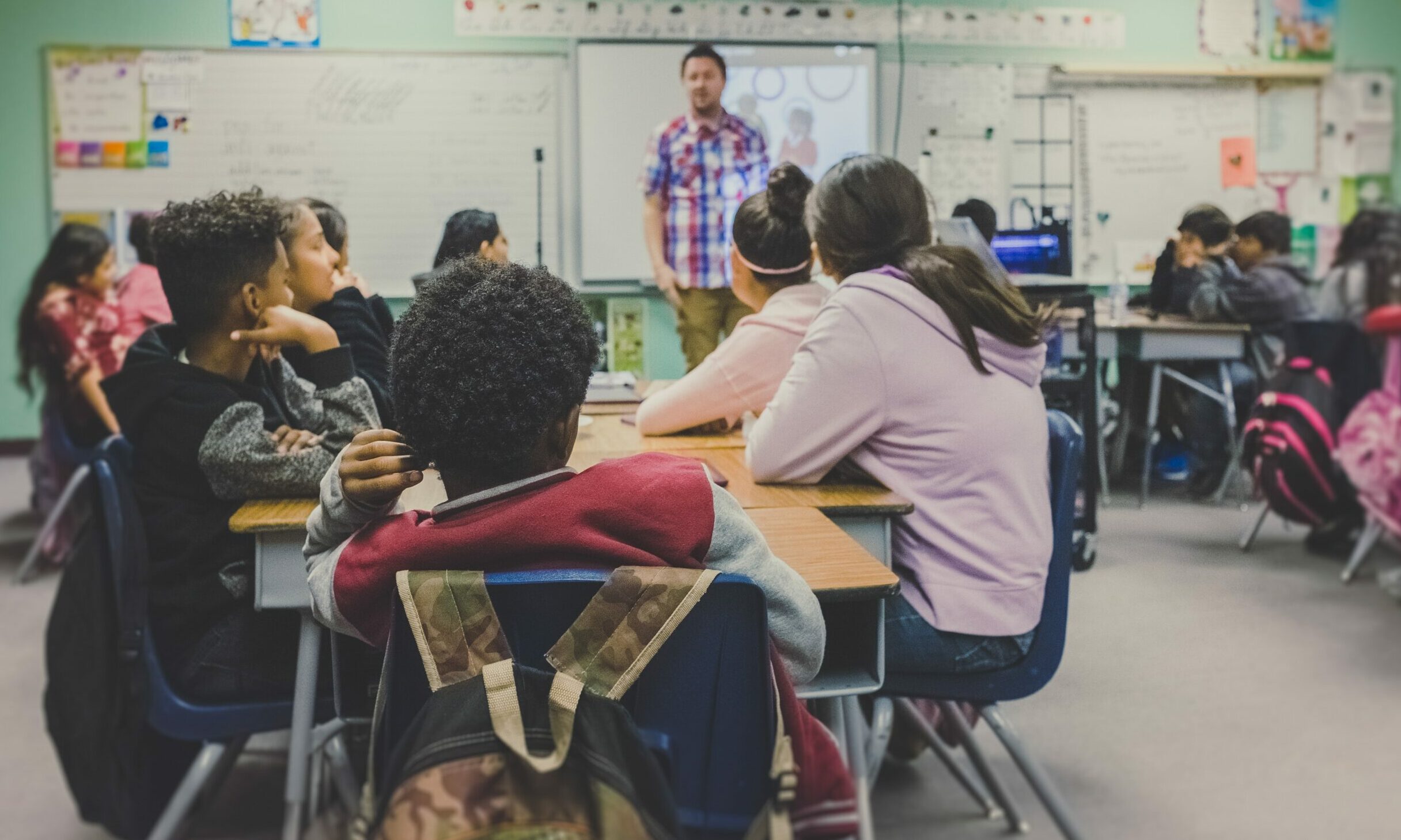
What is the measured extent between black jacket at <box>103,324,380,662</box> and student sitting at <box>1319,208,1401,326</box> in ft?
5.37

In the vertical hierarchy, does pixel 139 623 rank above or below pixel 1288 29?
below

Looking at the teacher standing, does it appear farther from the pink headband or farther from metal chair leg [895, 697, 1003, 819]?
metal chair leg [895, 697, 1003, 819]

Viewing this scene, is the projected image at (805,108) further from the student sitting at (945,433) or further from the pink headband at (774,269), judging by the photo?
the student sitting at (945,433)

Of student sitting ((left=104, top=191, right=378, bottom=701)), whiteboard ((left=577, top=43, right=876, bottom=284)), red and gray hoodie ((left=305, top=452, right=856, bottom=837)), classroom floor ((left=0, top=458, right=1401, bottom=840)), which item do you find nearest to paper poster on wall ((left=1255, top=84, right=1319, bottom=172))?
whiteboard ((left=577, top=43, right=876, bottom=284))

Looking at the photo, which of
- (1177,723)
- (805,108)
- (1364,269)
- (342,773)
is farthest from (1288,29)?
(342,773)

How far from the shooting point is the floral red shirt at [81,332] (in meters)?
3.85

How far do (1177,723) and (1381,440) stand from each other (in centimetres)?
Answer: 131

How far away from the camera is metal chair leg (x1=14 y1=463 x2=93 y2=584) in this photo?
12.3 ft

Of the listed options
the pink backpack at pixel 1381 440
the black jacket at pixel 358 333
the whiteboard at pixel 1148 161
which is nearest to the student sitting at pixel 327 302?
the black jacket at pixel 358 333

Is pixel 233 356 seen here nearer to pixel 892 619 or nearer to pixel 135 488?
pixel 135 488

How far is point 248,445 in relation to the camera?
1646 mm

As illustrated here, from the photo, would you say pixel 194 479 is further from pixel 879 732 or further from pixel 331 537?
pixel 879 732

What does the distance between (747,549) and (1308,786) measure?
5.60 ft

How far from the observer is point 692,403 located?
7.20 ft
